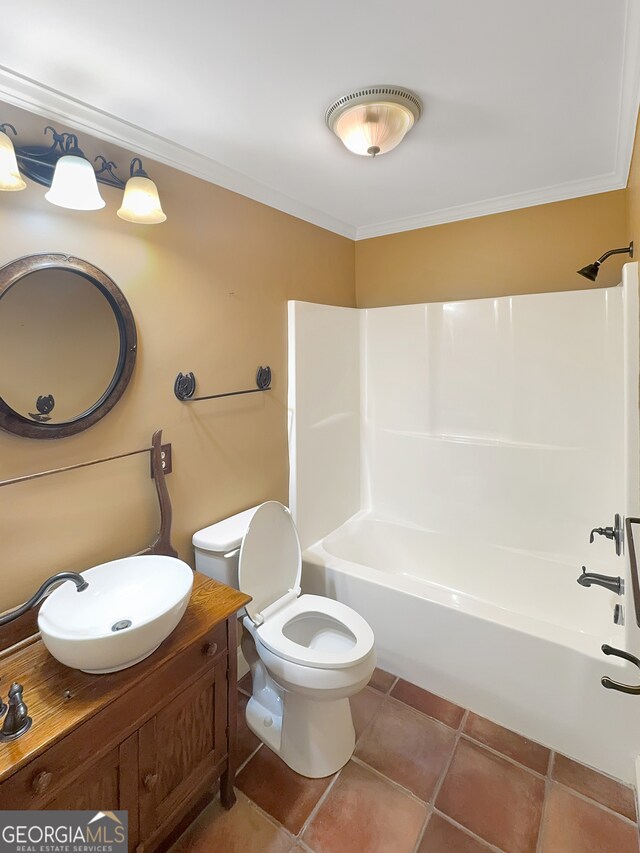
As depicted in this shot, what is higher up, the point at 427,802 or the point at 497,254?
the point at 497,254

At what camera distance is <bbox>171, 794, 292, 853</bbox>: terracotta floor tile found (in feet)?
4.50

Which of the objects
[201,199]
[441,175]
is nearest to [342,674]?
[201,199]

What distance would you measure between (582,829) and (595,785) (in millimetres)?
203

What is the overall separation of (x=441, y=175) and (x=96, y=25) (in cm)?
150

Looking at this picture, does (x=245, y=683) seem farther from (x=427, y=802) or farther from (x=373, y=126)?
(x=373, y=126)

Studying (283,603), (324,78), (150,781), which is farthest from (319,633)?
(324,78)

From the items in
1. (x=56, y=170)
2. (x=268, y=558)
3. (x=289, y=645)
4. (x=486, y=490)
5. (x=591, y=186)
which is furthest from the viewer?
(x=486, y=490)

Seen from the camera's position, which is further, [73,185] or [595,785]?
[595,785]

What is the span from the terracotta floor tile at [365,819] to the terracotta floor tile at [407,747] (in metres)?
0.06

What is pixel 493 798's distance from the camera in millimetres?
1524

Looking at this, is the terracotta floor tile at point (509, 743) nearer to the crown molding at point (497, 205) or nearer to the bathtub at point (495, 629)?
the bathtub at point (495, 629)

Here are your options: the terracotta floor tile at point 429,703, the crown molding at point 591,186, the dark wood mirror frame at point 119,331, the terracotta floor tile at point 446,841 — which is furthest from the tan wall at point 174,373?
the terracotta floor tile at point 446,841

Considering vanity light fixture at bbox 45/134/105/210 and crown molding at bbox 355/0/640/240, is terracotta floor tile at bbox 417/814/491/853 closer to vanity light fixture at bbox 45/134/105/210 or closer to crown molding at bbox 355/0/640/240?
vanity light fixture at bbox 45/134/105/210

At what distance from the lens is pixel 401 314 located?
2676 mm
